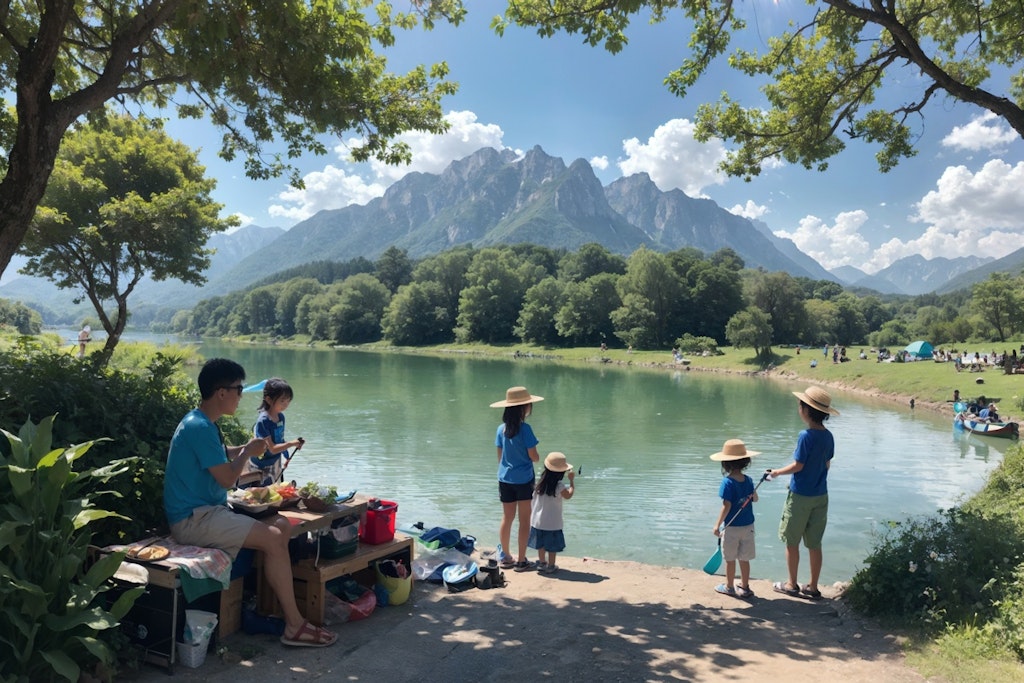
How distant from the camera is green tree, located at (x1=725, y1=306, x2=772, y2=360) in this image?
5756cm

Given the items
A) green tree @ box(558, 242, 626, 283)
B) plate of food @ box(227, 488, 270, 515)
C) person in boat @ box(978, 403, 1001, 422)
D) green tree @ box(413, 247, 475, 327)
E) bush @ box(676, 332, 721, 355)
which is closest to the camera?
plate of food @ box(227, 488, 270, 515)

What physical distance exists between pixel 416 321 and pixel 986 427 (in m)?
85.1

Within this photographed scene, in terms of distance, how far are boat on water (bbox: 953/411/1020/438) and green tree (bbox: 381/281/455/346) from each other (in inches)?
3188

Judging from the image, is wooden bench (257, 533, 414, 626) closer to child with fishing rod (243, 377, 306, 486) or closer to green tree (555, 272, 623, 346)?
child with fishing rod (243, 377, 306, 486)

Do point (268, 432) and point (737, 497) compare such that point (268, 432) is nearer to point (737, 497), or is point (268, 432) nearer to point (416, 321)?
point (737, 497)

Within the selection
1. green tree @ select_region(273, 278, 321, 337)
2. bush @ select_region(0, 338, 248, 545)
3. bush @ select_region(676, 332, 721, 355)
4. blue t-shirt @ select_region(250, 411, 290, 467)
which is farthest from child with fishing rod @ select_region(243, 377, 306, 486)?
green tree @ select_region(273, 278, 321, 337)

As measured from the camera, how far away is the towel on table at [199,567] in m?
4.30

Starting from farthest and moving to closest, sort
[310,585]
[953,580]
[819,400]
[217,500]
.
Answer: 1. [819,400]
2. [953,580]
3. [310,585]
4. [217,500]

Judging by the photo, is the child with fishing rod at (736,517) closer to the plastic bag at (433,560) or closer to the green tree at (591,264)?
the plastic bag at (433,560)

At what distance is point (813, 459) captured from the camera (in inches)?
251

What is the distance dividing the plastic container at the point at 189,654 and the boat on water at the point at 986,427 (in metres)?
27.8

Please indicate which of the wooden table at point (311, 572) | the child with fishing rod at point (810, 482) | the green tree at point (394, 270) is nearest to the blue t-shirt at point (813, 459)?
the child with fishing rod at point (810, 482)

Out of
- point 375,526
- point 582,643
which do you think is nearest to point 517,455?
point 375,526

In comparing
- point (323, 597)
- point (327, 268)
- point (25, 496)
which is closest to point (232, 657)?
point (323, 597)
